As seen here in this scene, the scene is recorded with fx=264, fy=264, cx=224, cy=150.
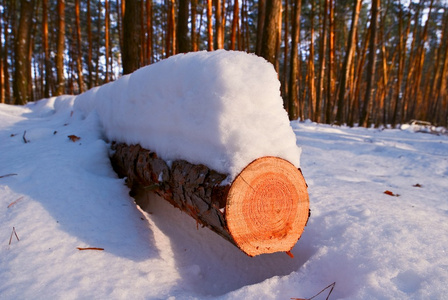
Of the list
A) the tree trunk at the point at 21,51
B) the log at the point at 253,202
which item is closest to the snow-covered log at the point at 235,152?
the log at the point at 253,202

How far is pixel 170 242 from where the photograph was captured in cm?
183

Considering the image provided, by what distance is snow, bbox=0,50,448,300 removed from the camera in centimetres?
121

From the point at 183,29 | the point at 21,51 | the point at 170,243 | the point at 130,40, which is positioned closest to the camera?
the point at 170,243

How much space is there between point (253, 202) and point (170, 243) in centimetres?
89

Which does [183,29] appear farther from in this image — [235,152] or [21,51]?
[21,51]

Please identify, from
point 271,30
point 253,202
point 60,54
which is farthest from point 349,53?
point 60,54

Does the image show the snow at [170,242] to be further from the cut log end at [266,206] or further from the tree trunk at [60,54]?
the tree trunk at [60,54]

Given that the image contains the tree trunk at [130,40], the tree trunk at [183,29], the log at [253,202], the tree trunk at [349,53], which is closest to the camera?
the log at [253,202]

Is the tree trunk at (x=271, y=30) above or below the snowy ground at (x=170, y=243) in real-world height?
above

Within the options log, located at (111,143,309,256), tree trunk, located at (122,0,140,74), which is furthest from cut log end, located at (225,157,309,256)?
tree trunk, located at (122,0,140,74)

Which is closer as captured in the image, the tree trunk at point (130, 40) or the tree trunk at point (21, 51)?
the tree trunk at point (130, 40)

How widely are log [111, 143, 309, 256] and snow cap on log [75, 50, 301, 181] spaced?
50 millimetres

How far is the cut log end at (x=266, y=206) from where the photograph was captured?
1175 mm

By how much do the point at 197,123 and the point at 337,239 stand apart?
105 cm
